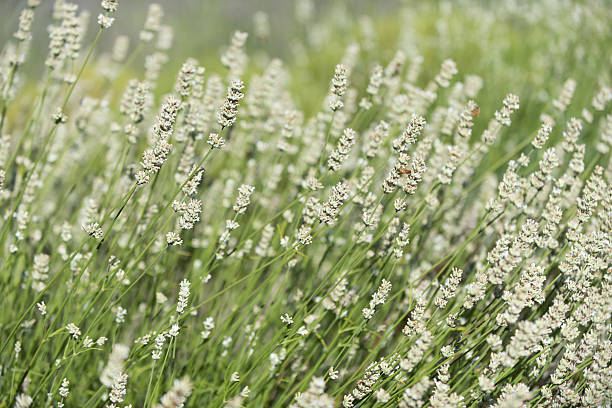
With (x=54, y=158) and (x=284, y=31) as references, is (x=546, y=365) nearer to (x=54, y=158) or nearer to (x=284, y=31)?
(x=54, y=158)

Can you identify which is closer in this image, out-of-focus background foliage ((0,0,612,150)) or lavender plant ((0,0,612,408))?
lavender plant ((0,0,612,408))

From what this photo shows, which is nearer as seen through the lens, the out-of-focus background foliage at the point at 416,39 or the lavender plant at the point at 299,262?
the lavender plant at the point at 299,262

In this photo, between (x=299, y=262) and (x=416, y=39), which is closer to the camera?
(x=299, y=262)

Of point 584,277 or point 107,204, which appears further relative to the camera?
point 107,204

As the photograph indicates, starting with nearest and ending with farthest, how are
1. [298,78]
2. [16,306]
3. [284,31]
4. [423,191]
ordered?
[16,306] < [423,191] < [298,78] < [284,31]

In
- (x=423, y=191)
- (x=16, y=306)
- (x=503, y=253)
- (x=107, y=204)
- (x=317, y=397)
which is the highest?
(x=423, y=191)

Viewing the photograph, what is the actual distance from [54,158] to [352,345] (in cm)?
169

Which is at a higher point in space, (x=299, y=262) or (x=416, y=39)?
(x=416, y=39)

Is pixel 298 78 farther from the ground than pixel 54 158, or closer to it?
farther from the ground

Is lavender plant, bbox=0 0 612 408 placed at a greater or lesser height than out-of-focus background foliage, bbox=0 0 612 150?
lesser

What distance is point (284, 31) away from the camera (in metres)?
8.02

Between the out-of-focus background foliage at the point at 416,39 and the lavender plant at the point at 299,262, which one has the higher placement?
the out-of-focus background foliage at the point at 416,39

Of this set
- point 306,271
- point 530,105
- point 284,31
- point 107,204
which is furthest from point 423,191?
point 284,31

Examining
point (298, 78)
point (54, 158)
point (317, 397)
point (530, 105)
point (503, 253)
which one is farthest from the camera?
point (298, 78)
